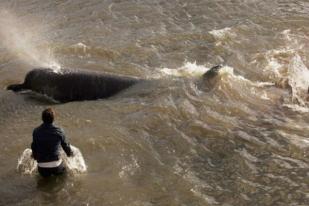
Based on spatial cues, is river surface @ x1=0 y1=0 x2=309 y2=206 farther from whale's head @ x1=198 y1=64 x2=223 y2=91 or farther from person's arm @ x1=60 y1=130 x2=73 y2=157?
person's arm @ x1=60 y1=130 x2=73 y2=157

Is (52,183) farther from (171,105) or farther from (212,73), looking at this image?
(212,73)

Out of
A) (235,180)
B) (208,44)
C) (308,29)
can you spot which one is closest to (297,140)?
(235,180)

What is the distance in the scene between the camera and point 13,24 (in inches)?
677

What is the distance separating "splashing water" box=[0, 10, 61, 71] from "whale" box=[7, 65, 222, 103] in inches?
14.5

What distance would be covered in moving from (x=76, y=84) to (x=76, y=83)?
0.08ft

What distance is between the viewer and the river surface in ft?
28.1

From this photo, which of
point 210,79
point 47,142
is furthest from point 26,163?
point 210,79

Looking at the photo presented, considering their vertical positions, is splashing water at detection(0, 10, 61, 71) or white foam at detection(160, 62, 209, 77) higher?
white foam at detection(160, 62, 209, 77)

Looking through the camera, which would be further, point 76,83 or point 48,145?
point 76,83

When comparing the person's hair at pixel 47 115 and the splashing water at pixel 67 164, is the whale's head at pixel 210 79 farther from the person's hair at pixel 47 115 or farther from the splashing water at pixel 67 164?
the person's hair at pixel 47 115

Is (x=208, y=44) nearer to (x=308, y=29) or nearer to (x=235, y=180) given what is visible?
(x=308, y=29)

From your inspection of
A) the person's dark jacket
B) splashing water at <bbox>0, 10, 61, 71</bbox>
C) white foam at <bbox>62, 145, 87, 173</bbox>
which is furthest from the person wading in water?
splashing water at <bbox>0, 10, 61, 71</bbox>

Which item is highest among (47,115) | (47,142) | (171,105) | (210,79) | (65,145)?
(47,115)

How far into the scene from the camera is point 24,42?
1555cm
